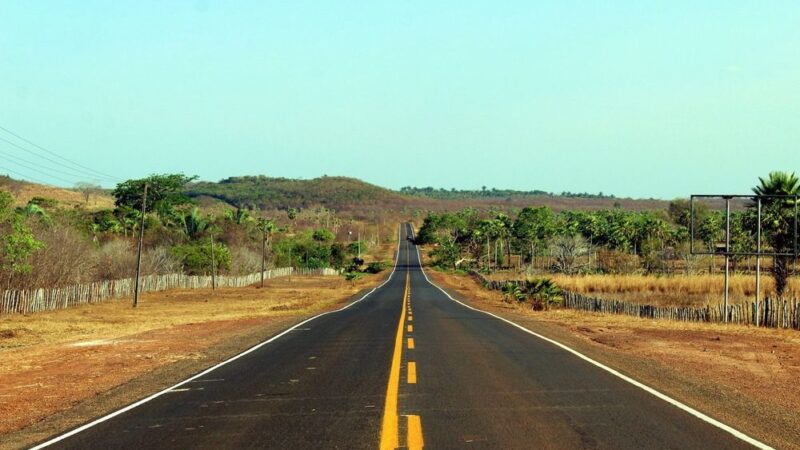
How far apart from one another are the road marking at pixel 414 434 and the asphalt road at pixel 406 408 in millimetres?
13

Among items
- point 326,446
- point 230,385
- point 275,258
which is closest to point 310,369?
point 230,385

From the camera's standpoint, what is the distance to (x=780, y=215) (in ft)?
142

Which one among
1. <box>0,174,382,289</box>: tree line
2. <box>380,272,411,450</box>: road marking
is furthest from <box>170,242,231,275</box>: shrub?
<box>380,272,411,450</box>: road marking

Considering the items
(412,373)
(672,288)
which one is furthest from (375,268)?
(412,373)

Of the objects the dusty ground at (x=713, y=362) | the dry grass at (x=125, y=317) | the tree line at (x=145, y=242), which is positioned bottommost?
the dry grass at (x=125, y=317)

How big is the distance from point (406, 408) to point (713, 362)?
34.5 feet

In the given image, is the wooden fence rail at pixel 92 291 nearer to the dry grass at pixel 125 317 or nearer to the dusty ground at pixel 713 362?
the dry grass at pixel 125 317

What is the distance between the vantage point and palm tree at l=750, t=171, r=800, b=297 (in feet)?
136

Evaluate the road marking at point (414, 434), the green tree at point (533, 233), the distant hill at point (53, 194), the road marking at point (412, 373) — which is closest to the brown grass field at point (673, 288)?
the road marking at point (412, 373)

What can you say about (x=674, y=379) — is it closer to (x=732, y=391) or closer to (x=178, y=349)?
(x=732, y=391)

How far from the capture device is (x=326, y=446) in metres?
8.63

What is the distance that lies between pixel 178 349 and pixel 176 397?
30.1 feet

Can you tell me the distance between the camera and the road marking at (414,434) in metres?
8.55

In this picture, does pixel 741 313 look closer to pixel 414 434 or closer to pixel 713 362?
pixel 713 362
